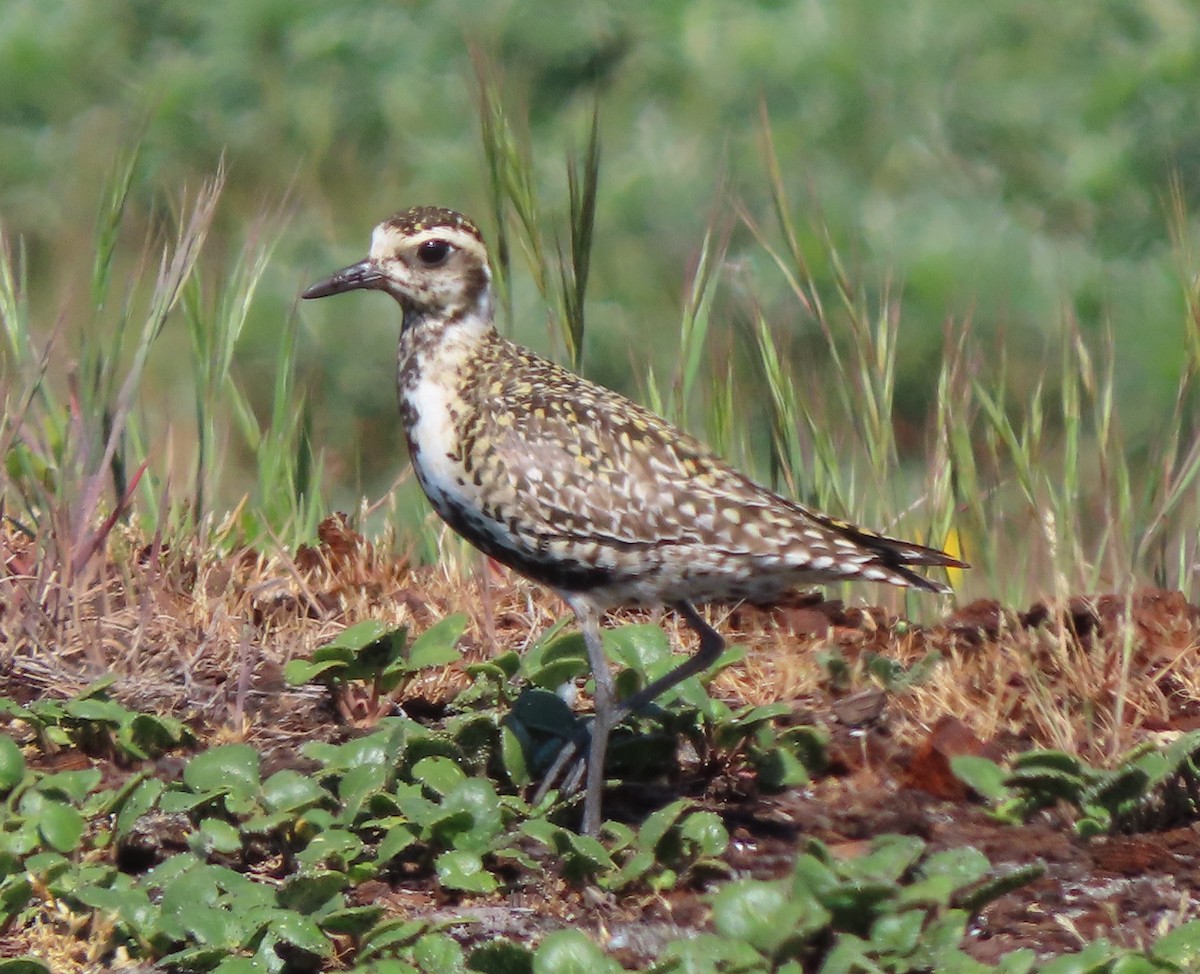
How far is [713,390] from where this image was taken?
21.1 ft

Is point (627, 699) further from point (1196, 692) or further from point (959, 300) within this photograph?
point (959, 300)

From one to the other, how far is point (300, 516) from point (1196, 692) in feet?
9.34

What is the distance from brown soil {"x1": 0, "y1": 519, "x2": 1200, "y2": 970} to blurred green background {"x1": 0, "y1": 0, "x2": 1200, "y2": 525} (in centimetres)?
186

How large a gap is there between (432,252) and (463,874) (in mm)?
1879

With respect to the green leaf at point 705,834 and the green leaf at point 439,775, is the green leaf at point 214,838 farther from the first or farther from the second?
the green leaf at point 705,834

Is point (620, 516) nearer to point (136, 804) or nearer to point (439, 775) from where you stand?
point (439, 775)

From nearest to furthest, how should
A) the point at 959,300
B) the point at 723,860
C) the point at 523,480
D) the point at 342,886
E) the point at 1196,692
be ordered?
the point at 342,886 → the point at 723,860 → the point at 523,480 → the point at 1196,692 → the point at 959,300

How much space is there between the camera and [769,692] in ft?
19.0

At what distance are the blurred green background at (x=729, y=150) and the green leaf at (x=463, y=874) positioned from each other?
3560 millimetres

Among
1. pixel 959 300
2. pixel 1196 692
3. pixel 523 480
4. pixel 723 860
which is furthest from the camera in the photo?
pixel 959 300

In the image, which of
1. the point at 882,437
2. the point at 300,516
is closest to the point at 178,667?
the point at 300,516

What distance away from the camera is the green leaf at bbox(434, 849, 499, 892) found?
181 inches

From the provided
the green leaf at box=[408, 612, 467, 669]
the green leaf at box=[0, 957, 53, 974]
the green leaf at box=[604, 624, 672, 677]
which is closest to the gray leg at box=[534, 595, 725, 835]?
the green leaf at box=[604, 624, 672, 677]

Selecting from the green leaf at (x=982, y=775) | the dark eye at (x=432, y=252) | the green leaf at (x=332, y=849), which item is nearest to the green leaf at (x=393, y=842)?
the green leaf at (x=332, y=849)
